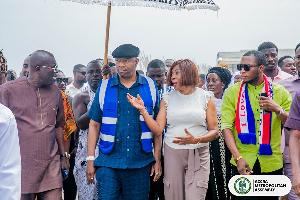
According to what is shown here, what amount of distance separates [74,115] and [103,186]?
4.58 ft

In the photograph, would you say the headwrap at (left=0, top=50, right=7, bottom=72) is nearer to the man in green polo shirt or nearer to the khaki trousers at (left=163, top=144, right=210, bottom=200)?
the khaki trousers at (left=163, top=144, right=210, bottom=200)

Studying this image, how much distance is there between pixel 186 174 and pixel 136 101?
41.5 inches

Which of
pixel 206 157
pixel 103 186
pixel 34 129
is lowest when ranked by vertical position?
pixel 103 186

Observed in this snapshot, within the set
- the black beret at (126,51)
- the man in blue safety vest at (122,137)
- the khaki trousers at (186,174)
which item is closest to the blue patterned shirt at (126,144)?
the man in blue safety vest at (122,137)

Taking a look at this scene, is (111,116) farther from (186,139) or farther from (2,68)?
(2,68)

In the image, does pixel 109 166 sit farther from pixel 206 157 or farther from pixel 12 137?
pixel 12 137

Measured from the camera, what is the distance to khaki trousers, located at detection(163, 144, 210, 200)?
14.1 ft

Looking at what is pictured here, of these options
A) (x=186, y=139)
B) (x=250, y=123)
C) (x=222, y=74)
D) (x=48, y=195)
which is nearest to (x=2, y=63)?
(x=48, y=195)

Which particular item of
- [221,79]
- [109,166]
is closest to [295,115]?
[109,166]

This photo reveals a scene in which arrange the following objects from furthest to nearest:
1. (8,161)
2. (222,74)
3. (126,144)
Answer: (222,74), (126,144), (8,161)

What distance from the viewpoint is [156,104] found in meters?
4.42

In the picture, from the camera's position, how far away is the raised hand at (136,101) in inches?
157

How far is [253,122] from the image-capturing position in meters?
4.34

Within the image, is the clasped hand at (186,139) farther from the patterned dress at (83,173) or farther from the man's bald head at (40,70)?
the man's bald head at (40,70)
